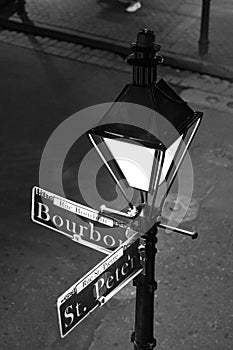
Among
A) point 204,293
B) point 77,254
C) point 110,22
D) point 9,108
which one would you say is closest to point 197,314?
point 204,293

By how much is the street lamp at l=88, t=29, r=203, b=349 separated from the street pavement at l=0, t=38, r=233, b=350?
10.1 feet

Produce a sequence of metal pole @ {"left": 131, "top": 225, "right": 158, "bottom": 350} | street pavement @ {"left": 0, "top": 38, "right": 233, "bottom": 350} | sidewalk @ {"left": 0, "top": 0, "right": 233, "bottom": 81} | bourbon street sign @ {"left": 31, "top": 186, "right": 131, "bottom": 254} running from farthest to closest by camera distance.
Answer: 1. sidewalk @ {"left": 0, "top": 0, "right": 233, "bottom": 81}
2. street pavement @ {"left": 0, "top": 38, "right": 233, "bottom": 350}
3. metal pole @ {"left": 131, "top": 225, "right": 158, "bottom": 350}
4. bourbon street sign @ {"left": 31, "top": 186, "right": 131, "bottom": 254}

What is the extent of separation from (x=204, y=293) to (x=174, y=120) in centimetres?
372

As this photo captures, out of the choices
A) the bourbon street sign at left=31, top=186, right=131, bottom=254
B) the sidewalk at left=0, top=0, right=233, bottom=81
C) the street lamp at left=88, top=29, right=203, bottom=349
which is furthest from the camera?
the sidewalk at left=0, top=0, right=233, bottom=81

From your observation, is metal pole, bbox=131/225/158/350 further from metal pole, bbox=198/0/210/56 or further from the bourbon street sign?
metal pole, bbox=198/0/210/56

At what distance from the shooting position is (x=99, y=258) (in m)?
7.50

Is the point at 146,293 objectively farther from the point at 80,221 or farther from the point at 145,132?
the point at 145,132

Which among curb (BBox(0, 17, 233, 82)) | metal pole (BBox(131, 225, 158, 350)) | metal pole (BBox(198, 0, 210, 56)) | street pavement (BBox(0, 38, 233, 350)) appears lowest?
street pavement (BBox(0, 38, 233, 350))

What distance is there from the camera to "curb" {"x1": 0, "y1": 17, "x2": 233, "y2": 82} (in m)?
11.0

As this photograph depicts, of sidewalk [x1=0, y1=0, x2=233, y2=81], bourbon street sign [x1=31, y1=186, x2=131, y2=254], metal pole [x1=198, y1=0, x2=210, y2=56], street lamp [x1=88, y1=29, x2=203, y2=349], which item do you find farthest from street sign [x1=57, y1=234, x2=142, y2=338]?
metal pole [x1=198, y1=0, x2=210, y2=56]

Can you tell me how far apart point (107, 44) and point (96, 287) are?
846 centimetres

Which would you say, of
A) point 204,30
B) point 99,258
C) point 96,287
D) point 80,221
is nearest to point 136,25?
point 204,30

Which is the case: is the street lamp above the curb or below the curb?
above

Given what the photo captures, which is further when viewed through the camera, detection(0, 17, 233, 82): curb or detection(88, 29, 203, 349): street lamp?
detection(0, 17, 233, 82): curb
